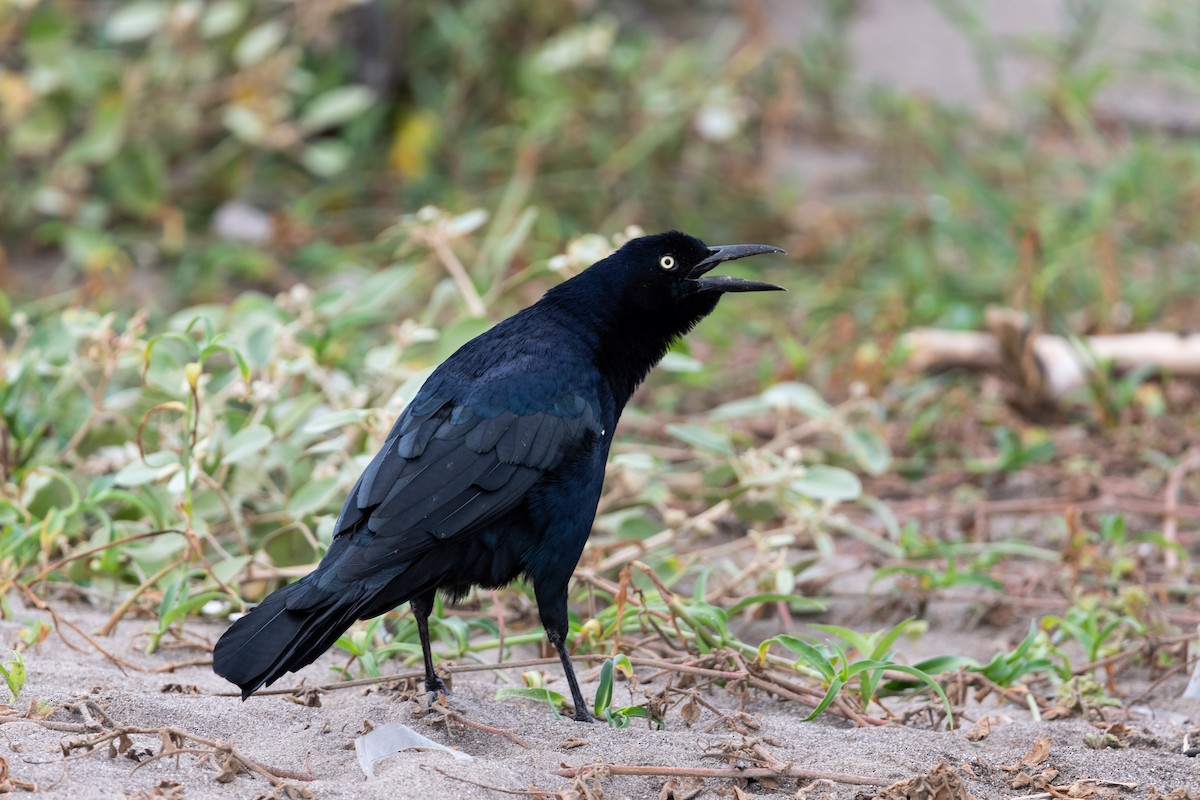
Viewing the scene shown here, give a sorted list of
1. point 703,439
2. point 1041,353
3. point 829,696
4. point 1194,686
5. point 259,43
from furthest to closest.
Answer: point 259,43, point 1041,353, point 703,439, point 1194,686, point 829,696

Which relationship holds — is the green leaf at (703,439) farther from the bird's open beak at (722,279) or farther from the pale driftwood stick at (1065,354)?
the pale driftwood stick at (1065,354)

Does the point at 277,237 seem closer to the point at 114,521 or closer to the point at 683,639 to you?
the point at 114,521

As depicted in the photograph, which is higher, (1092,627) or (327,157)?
(327,157)

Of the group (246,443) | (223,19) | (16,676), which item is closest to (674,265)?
(246,443)

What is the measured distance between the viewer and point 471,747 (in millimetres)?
2736

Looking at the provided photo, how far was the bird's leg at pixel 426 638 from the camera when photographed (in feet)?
9.84

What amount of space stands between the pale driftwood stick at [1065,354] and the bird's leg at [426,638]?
2.90 m

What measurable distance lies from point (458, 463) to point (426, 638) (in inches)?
15.6

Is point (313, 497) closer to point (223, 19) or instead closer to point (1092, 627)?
point (1092, 627)

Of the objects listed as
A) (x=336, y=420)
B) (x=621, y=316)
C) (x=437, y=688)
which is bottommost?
(x=437, y=688)

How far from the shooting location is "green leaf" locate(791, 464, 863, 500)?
399cm

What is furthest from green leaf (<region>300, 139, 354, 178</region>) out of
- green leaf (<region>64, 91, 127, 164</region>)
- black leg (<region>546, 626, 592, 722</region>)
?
black leg (<region>546, 626, 592, 722</region>)

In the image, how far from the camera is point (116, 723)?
254 cm

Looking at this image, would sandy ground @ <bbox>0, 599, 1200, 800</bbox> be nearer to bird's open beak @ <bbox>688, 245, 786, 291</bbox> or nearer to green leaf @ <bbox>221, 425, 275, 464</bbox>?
green leaf @ <bbox>221, 425, 275, 464</bbox>
